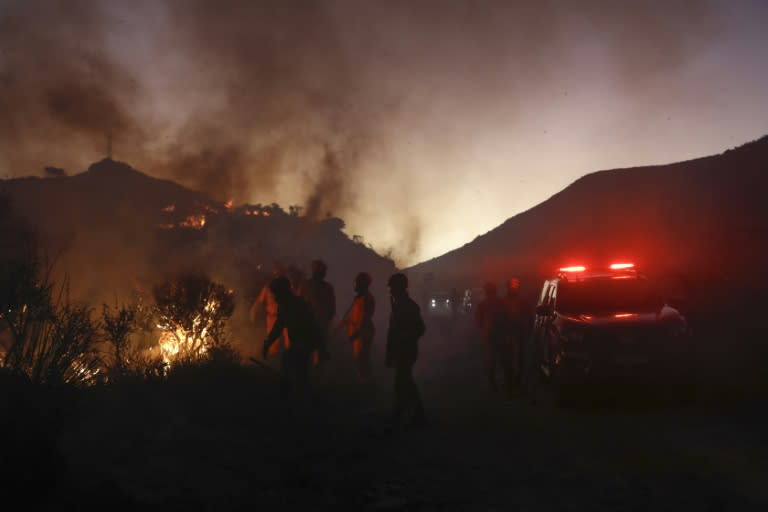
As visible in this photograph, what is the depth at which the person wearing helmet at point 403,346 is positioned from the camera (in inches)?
376

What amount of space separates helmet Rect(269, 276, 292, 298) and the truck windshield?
4.63 meters

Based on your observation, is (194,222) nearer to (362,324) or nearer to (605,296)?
(362,324)

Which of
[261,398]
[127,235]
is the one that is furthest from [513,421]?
[127,235]

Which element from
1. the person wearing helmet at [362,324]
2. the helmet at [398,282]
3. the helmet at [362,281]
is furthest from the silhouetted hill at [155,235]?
the person wearing helmet at [362,324]

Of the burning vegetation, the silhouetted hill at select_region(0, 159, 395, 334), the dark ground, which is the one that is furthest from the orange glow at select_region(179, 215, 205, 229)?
the dark ground

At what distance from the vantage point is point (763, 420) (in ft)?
27.6

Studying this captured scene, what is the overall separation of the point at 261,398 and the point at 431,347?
57.7 ft

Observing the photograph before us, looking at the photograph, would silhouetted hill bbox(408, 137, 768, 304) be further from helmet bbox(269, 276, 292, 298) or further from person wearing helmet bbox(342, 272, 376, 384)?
helmet bbox(269, 276, 292, 298)

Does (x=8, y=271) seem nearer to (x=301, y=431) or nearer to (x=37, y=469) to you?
(x=301, y=431)

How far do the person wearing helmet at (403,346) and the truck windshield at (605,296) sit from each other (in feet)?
10.3

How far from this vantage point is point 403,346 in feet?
31.7

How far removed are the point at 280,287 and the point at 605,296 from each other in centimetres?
554

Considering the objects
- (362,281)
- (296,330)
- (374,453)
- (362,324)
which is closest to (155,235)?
(362,324)

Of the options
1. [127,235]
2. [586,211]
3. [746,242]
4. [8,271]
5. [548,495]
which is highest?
[586,211]
